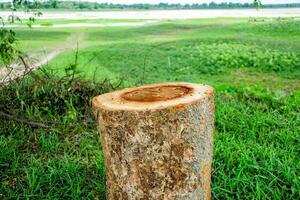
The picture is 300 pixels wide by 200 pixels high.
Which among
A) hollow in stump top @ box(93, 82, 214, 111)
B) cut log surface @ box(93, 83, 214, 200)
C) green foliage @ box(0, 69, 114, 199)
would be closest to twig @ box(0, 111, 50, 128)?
green foliage @ box(0, 69, 114, 199)

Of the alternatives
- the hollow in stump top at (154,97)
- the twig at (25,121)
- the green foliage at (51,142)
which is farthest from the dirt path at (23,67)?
the hollow in stump top at (154,97)

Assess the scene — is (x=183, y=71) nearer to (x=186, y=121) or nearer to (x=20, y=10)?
(x=20, y=10)

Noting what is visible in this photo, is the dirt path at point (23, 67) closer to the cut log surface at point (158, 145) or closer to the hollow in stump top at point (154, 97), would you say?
the hollow in stump top at point (154, 97)

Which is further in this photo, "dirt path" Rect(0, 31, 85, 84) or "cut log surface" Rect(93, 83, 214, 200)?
"dirt path" Rect(0, 31, 85, 84)

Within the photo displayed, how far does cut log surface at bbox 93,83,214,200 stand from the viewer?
2.30 m

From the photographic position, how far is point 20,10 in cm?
475

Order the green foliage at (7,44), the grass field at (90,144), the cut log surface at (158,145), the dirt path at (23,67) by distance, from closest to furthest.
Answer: the cut log surface at (158,145)
the grass field at (90,144)
the green foliage at (7,44)
the dirt path at (23,67)

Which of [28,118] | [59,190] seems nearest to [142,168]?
[59,190]

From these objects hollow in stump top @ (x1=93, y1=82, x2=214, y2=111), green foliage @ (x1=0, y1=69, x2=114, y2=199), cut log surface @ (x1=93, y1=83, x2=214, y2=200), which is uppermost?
hollow in stump top @ (x1=93, y1=82, x2=214, y2=111)

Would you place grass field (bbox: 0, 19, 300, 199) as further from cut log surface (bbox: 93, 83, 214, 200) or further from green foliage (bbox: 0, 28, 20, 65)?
cut log surface (bbox: 93, 83, 214, 200)

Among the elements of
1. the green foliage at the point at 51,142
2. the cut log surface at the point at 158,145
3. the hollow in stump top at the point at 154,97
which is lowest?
the green foliage at the point at 51,142

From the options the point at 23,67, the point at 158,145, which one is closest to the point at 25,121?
the point at 158,145

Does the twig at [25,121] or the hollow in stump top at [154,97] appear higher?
the hollow in stump top at [154,97]

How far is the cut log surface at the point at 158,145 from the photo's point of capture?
7.54 feet
